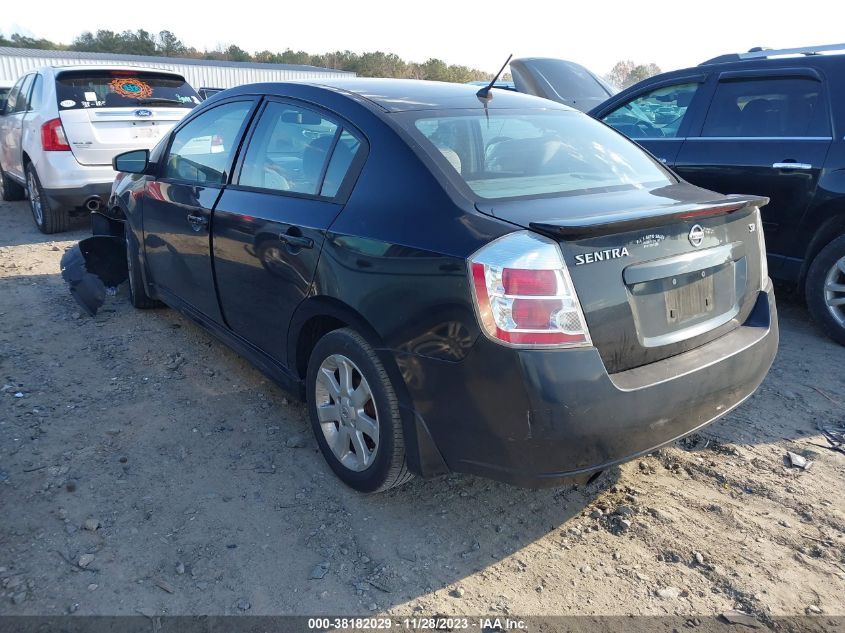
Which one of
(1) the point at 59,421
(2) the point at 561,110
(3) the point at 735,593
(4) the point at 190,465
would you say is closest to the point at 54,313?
(1) the point at 59,421

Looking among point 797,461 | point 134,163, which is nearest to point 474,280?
point 797,461

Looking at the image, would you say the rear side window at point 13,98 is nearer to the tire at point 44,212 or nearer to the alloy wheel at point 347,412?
the tire at point 44,212

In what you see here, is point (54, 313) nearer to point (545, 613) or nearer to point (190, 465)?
point (190, 465)

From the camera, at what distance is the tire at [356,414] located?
257 cm

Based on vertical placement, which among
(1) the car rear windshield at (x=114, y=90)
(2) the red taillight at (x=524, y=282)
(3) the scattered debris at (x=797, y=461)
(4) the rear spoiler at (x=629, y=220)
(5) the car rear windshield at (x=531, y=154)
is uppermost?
(1) the car rear windshield at (x=114, y=90)

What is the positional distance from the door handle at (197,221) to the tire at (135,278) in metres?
1.20

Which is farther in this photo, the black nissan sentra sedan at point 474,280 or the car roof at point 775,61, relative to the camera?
the car roof at point 775,61

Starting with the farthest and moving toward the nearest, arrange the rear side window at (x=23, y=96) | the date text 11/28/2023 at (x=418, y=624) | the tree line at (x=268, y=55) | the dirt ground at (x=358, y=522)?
1. the tree line at (x=268, y=55)
2. the rear side window at (x=23, y=96)
3. the dirt ground at (x=358, y=522)
4. the date text 11/28/2023 at (x=418, y=624)

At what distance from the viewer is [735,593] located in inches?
92.7

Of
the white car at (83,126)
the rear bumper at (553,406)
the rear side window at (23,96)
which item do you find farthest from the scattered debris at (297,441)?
the rear side window at (23,96)

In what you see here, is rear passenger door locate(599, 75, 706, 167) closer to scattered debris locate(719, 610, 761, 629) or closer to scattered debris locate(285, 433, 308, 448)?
scattered debris locate(285, 433, 308, 448)

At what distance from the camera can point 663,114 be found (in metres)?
5.47

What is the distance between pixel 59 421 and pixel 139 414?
1.28 ft

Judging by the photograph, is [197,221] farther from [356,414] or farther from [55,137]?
[55,137]
